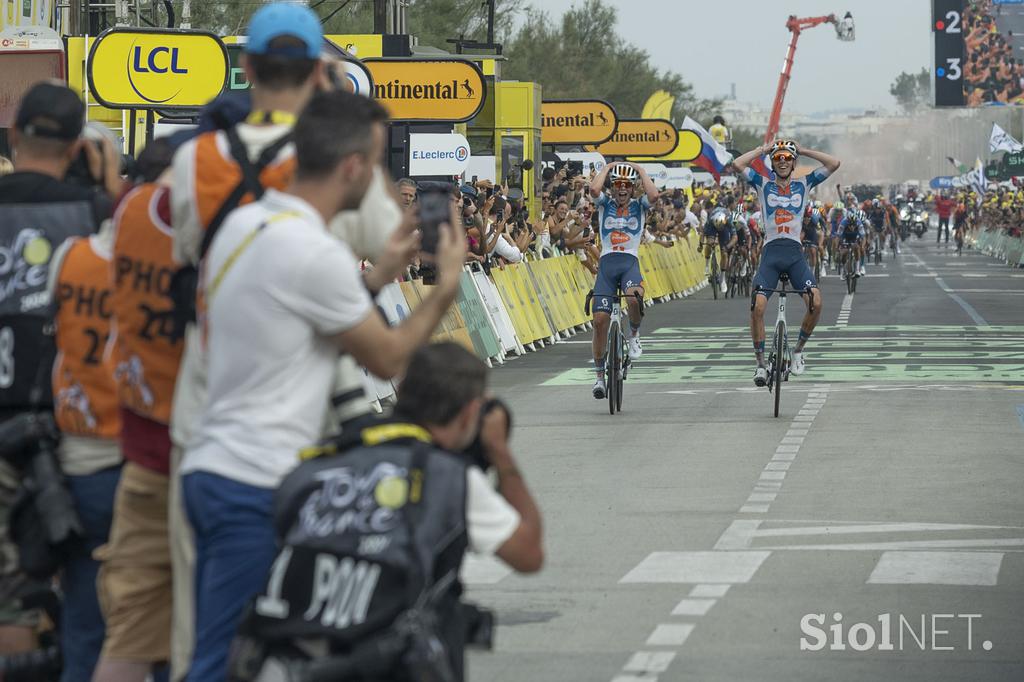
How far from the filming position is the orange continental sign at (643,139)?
50531 mm

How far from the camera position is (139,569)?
216 inches

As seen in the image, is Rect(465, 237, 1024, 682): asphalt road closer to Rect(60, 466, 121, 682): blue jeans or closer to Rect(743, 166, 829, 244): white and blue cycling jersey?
Rect(743, 166, 829, 244): white and blue cycling jersey

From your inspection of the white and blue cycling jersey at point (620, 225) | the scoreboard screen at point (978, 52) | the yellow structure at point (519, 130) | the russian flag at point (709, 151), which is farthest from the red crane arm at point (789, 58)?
the white and blue cycling jersey at point (620, 225)

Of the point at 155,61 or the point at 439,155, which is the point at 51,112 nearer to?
the point at 155,61

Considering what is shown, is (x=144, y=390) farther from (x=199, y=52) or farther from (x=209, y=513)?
(x=199, y=52)

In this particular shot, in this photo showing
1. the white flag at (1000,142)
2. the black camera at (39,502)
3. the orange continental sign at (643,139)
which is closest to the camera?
the black camera at (39,502)

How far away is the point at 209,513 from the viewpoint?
4.91m

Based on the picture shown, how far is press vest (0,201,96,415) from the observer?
6215mm

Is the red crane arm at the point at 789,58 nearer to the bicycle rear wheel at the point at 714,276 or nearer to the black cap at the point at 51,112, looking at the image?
the bicycle rear wheel at the point at 714,276

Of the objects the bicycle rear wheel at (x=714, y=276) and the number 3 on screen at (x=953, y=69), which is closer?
the bicycle rear wheel at (x=714, y=276)

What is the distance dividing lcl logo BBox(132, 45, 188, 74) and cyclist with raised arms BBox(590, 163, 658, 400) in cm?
370

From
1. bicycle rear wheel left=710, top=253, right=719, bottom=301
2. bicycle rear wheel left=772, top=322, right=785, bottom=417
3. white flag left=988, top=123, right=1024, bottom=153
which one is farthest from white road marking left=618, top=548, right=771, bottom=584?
white flag left=988, top=123, right=1024, bottom=153

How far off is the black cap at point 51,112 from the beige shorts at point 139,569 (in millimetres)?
1174

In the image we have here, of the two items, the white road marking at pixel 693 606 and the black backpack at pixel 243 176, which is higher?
the black backpack at pixel 243 176
